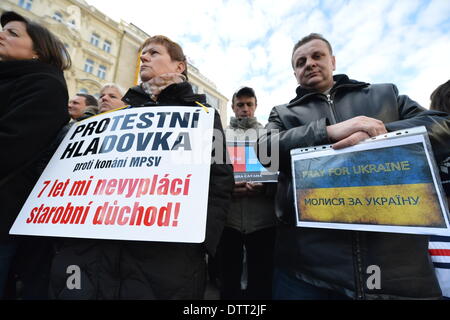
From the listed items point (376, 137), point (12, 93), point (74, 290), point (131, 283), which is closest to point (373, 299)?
point (376, 137)

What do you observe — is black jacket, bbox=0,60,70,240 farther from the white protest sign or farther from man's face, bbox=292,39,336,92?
man's face, bbox=292,39,336,92

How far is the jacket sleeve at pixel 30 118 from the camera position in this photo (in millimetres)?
927

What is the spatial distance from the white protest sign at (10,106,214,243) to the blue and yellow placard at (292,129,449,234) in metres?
0.47

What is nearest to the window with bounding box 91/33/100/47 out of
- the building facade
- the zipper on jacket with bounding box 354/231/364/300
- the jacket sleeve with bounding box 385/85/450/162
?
the building facade

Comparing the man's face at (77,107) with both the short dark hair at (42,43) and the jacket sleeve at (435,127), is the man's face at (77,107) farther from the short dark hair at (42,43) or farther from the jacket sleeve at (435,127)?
the jacket sleeve at (435,127)

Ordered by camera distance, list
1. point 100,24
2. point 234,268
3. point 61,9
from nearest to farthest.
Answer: point 234,268, point 61,9, point 100,24

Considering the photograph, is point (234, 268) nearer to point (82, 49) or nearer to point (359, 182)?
point (359, 182)

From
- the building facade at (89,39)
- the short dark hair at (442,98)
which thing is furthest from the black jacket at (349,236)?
the building facade at (89,39)

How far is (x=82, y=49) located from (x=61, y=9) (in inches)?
94.1

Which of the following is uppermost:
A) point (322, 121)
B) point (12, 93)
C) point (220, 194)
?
point (12, 93)

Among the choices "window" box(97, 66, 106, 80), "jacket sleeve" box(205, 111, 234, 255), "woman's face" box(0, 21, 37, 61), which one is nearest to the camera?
"jacket sleeve" box(205, 111, 234, 255)

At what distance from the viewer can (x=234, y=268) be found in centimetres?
171

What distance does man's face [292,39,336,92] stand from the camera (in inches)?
51.1

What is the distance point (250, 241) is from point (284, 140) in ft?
3.43
